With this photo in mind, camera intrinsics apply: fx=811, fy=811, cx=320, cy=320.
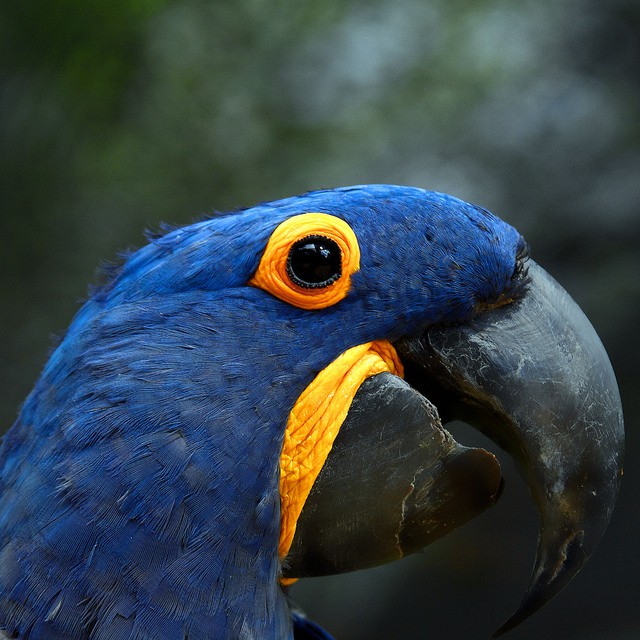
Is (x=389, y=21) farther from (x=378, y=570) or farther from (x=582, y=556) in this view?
(x=582, y=556)

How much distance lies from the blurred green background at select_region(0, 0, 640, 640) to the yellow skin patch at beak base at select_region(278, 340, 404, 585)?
240 cm

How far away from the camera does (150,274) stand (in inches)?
68.8

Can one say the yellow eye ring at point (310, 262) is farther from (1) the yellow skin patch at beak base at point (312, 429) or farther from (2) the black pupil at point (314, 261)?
(1) the yellow skin patch at beak base at point (312, 429)

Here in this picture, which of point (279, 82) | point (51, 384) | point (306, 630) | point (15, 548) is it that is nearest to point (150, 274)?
point (51, 384)

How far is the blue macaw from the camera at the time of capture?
1.51 metres

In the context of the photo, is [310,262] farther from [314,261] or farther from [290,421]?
[290,421]

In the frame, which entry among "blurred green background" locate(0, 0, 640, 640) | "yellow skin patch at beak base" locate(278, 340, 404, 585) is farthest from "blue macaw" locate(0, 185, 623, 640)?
"blurred green background" locate(0, 0, 640, 640)

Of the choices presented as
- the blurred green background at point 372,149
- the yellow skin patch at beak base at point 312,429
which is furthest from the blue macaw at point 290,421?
the blurred green background at point 372,149

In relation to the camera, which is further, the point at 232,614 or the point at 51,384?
the point at 51,384

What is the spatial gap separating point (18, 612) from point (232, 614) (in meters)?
0.40

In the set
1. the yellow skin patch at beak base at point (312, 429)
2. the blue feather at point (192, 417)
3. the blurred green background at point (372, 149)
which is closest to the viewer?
the blue feather at point (192, 417)

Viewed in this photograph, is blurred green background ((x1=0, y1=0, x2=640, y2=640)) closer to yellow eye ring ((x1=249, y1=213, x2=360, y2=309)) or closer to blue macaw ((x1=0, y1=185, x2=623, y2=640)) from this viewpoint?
blue macaw ((x1=0, y1=185, x2=623, y2=640))

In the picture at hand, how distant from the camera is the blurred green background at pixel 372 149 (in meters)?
3.95

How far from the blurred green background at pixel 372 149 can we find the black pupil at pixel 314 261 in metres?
2.44
